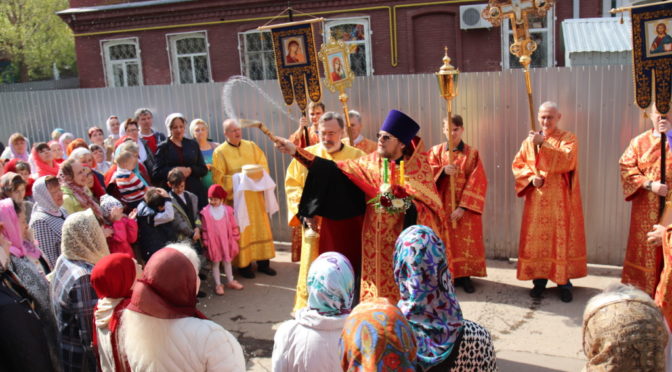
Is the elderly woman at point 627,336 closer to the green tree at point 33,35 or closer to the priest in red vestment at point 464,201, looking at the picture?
the priest in red vestment at point 464,201

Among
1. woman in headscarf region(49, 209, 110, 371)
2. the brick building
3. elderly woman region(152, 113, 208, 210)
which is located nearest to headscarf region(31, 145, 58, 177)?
elderly woman region(152, 113, 208, 210)

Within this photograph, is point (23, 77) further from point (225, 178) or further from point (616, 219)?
point (616, 219)

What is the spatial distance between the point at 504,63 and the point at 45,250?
12985mm

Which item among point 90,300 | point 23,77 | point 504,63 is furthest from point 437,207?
point 23,77

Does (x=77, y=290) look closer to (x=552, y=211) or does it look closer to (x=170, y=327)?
(x=170, y=327)

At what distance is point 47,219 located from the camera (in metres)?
4.54

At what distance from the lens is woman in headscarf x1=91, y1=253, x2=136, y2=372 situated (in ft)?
8.73

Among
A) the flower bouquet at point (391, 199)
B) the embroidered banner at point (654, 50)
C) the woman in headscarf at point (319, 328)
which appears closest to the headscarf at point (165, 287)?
the woman in headscarf at point (319, 328)

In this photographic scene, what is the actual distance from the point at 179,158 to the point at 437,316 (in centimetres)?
466

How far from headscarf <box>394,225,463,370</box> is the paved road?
208cm

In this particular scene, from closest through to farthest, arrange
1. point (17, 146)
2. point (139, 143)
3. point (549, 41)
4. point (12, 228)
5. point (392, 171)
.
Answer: point (12, 228) < point (392, 171) < point (139, 143) < point (17, 146) < point (549, 41)

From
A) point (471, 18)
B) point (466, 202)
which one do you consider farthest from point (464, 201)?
point (471, 18)

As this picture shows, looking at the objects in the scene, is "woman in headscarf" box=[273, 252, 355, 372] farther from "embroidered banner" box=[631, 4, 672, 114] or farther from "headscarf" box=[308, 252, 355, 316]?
"embroidered banner" box=[631, 4, 672, 114]

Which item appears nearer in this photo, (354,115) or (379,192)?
(379,192)
